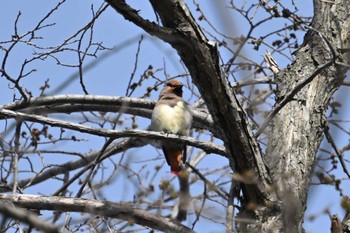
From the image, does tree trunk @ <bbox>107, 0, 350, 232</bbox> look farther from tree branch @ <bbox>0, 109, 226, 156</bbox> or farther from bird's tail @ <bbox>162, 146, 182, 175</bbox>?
bird's tail @ <bbox>162, 146, 182, 175</bbox>

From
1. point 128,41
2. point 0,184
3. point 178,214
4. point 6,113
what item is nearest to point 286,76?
point 178,214

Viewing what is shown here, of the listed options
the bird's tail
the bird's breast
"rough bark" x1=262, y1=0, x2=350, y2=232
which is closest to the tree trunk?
"rough bark" x1=262, y1=0, x2=350, y2=232

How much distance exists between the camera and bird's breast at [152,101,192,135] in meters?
6.05

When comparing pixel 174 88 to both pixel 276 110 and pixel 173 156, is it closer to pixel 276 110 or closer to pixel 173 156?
pixel 173 156

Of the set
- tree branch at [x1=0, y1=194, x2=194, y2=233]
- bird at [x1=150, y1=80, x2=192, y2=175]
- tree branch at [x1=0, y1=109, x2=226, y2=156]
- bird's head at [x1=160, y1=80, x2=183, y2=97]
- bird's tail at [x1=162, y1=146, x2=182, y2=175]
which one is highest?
bird's head at [x1=160, y1=80, x2=183, y2=97]

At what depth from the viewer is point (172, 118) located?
639 cm

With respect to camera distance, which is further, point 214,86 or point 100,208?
point 100,208

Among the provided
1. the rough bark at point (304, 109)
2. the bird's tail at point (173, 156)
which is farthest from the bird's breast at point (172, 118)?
the rough bark at point (304, 109)

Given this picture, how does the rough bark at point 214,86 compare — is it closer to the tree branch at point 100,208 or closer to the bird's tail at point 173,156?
the tree branch at point 100,208

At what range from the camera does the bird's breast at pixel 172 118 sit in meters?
6.05

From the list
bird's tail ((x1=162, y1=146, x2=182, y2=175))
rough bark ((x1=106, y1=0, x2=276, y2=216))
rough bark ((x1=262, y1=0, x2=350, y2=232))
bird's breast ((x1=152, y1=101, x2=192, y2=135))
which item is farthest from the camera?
bird's tail ((x1=162, y1=146, x2=182, y2=175))

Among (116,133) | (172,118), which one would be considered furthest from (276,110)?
(172,118)

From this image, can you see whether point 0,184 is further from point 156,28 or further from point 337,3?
point 337,3

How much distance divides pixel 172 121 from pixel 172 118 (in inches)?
1.8
